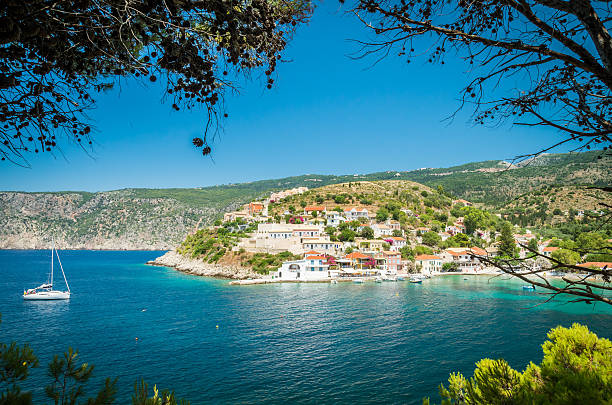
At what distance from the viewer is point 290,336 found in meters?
20.4

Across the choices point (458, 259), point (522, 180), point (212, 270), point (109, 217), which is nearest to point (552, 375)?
point (212, 270)

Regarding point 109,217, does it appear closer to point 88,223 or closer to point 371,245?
point 88,223

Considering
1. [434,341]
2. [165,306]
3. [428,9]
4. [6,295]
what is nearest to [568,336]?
[428,9]

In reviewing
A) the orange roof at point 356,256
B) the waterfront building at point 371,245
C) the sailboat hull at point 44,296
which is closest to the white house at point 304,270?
the orange roof at point 356,256

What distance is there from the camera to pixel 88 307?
96.2 feet

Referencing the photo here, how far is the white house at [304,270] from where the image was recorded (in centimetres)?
4534

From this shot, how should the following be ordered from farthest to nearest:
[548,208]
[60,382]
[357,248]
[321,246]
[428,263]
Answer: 1. [548,208]
2. [357,248]
3. [321,246]
4. [428,263]
5. [60,382]

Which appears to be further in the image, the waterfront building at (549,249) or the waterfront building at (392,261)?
the waterfront building at (392,261)

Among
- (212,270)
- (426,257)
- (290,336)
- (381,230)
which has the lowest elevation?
(290,336)

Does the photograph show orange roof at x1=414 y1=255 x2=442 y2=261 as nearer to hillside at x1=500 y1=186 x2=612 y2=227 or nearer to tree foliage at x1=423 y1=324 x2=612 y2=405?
hillside at x1=500 y1=186 x2=612 y2=227

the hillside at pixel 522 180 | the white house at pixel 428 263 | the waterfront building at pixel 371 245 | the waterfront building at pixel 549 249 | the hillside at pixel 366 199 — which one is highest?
the hillside at pixel 522 180

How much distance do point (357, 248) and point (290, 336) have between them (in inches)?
1492

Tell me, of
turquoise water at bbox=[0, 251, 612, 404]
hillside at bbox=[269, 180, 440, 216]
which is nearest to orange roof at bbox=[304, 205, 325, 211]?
hillside at bbox=[269, 180, 440, 216]

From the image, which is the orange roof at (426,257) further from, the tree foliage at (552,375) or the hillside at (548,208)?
the tree foliage at (552,375)
